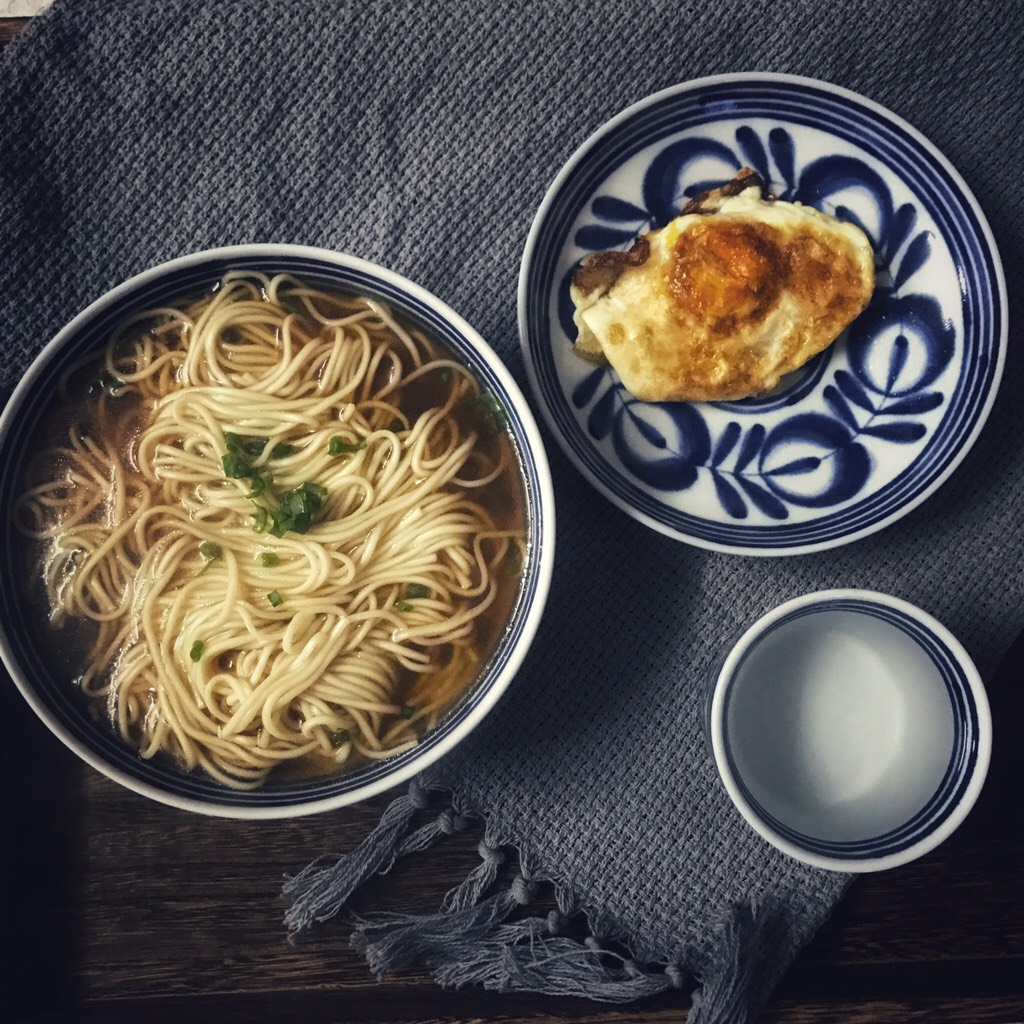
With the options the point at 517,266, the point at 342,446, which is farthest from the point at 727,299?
the point at 342,446

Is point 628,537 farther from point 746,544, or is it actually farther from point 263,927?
point 263,927

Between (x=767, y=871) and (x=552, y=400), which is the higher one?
(x=552, y=400)

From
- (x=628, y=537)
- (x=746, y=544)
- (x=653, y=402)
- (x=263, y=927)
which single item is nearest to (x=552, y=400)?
(x=653, y=402)

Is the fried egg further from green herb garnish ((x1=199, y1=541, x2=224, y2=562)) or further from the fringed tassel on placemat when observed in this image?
the fringed tassel on placemat

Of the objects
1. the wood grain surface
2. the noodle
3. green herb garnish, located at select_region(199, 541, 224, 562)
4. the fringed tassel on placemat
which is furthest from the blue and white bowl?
green herb garnish, located at select_region(199, 541, 224, 562)

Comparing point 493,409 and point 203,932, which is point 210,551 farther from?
point 203,932

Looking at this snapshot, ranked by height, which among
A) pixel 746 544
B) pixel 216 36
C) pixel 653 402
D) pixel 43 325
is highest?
pixel 216 36

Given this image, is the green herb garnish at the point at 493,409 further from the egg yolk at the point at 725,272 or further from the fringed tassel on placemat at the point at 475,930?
the fringed tassel on placemat at the point at 475,930
